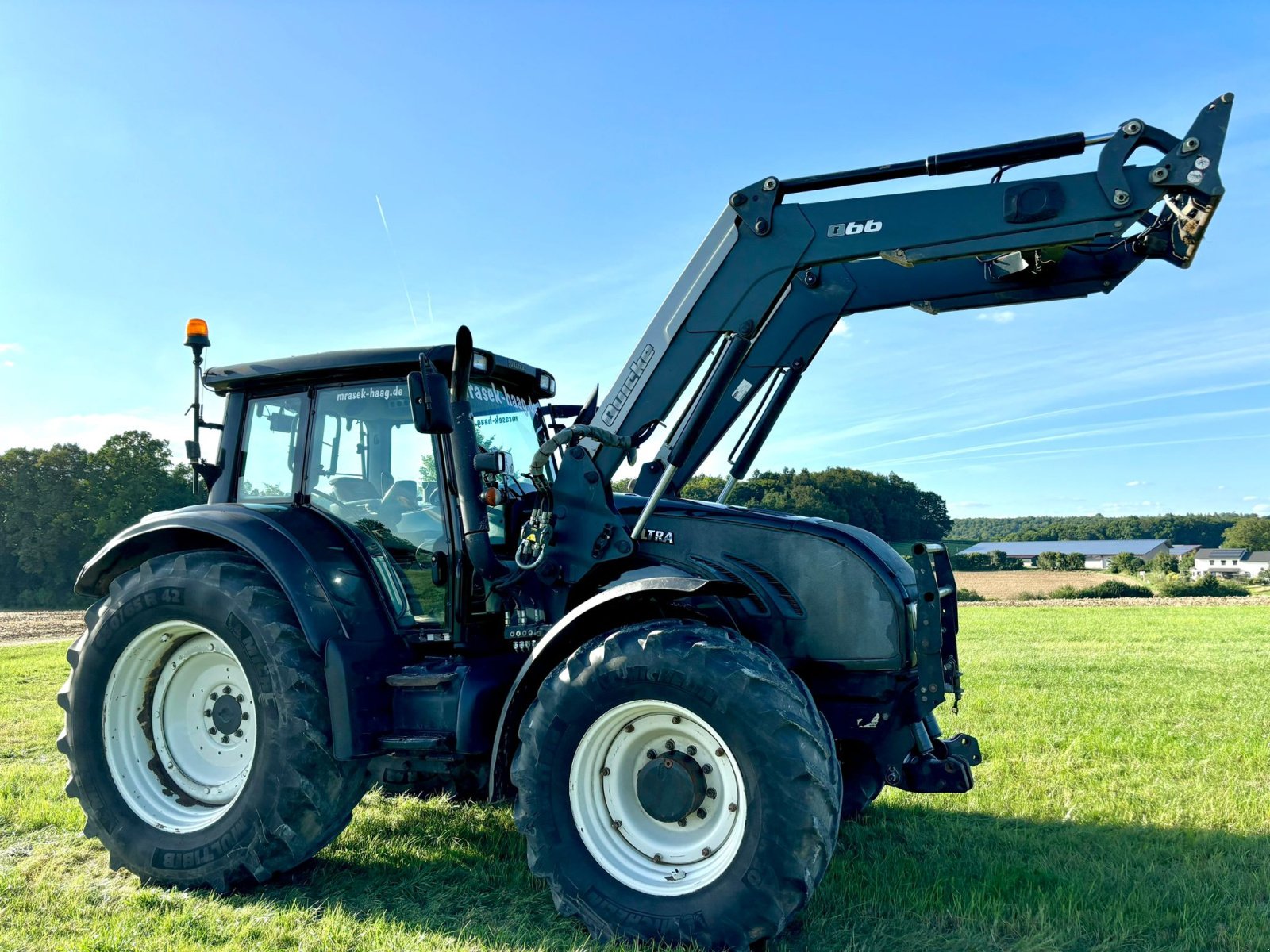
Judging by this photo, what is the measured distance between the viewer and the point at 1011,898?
438cm

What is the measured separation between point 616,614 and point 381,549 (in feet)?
5.00

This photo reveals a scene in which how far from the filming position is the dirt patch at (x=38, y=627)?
2453 centimetres

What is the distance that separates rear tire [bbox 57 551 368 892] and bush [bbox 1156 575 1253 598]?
127 ft

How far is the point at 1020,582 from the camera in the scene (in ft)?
138

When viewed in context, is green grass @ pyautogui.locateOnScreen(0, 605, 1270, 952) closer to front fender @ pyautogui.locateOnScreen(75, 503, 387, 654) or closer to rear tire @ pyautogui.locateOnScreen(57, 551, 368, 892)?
rear tire @ pyautogui.locateOnScreen(57, 551, 368, 892)

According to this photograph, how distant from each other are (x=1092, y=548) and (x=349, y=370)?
205 ft

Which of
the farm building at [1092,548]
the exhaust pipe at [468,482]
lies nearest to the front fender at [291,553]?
the exhaust pipe at [468,482]

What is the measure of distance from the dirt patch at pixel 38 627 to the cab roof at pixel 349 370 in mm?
19841

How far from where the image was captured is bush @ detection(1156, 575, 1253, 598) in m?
37.5

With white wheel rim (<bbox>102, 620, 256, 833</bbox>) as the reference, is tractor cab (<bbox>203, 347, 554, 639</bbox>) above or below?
above

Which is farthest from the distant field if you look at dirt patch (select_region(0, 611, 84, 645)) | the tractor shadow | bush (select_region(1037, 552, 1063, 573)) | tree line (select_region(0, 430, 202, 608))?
tree line (select_region(0, 430, 202, 608))

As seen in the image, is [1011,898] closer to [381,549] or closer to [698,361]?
[698,361]

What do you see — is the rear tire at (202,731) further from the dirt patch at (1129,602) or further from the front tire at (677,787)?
the dirt patch at (1129,602)

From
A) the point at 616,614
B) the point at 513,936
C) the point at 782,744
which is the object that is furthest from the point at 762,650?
the point at 513,936
